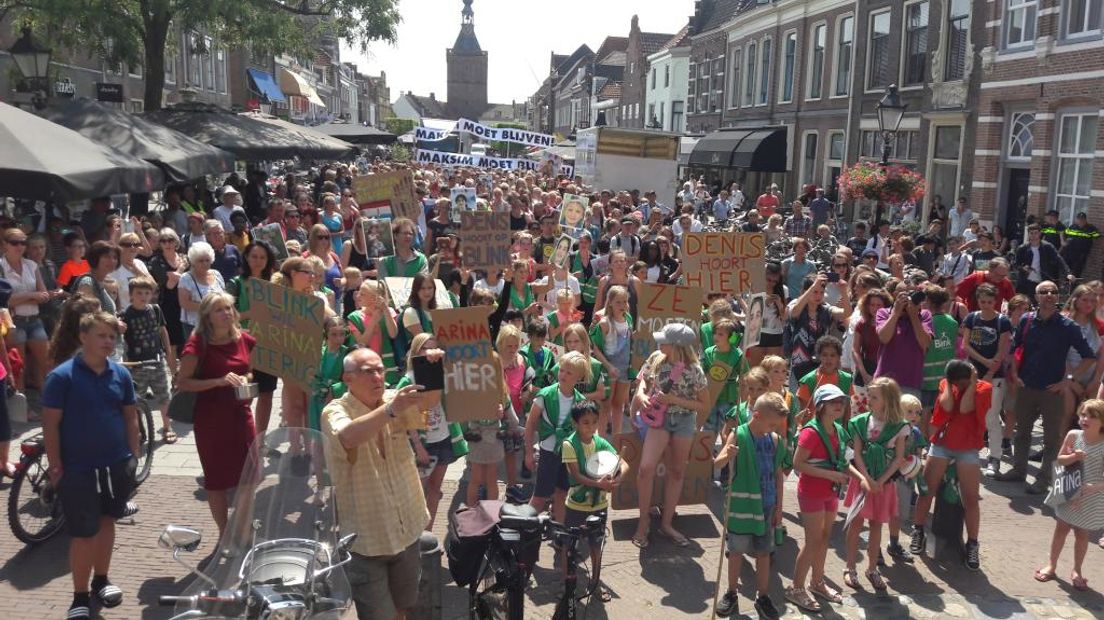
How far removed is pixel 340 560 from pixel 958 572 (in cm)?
441

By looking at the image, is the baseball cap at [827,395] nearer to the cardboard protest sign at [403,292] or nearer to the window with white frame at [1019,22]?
the cardboard protest sign at [403,292]

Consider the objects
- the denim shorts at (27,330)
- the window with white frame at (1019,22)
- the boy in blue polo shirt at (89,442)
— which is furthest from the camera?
the window with white frame at (1019,22)

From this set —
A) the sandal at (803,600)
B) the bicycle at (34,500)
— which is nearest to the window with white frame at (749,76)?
the sandal at (803,600)

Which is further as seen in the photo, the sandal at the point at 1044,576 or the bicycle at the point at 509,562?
the sandal at the point at 1044,576

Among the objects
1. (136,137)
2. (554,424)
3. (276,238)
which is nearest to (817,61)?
(136,137)

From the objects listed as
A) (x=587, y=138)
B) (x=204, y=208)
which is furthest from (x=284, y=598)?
(x=587, y=138)

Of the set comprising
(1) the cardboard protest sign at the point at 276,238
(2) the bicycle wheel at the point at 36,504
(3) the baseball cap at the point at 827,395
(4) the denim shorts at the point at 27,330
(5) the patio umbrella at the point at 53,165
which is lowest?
(2) the bicycle wheel at the point at 36,504

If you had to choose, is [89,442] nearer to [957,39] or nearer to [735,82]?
[957,39]

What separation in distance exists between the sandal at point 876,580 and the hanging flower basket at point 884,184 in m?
12.6

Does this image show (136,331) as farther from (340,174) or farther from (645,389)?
(340,174)

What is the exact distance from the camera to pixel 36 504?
6043mm

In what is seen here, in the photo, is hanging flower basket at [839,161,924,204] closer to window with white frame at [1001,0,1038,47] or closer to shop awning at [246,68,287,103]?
window with white frame at [1001,0,1038,47]

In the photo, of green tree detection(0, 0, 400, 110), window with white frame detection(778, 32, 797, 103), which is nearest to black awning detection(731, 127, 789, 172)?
window with white frame detection(778, 32, 797, 103)

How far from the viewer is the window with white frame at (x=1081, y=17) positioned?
55.1 feet
